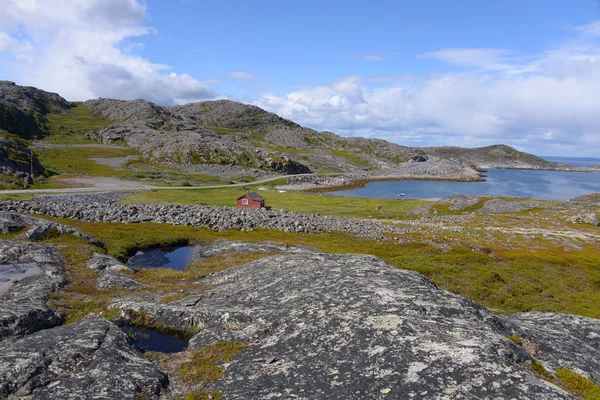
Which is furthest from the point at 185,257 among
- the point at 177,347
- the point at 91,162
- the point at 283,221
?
the point at 91,162

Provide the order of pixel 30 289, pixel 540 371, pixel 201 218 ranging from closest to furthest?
pixel 540 371, pixel 30 289, pixel 201 218

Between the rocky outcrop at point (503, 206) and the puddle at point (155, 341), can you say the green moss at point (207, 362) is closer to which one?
the puddle at point (155, 341)

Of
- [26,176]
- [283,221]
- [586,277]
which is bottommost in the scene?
[586,277]

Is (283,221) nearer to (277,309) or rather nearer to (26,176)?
(277,309)

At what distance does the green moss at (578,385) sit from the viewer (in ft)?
35.5

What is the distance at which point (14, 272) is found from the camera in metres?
28.2

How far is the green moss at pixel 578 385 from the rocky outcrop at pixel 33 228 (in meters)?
46.7

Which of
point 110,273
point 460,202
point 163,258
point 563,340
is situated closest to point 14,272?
point 110,273

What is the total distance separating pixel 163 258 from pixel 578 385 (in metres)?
46.1

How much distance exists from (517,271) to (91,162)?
188 metres

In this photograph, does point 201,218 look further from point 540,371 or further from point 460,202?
point 460,202

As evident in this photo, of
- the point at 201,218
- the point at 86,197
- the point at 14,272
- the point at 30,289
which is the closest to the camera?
the point at 30,289

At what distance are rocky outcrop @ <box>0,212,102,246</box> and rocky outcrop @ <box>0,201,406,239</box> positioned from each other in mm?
18132

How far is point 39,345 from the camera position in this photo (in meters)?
13.7
